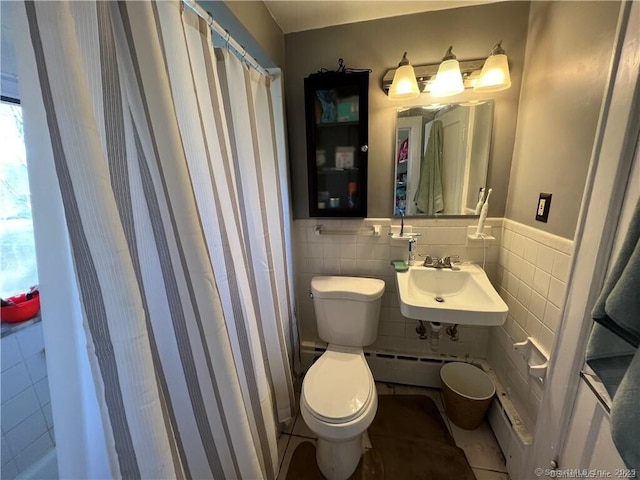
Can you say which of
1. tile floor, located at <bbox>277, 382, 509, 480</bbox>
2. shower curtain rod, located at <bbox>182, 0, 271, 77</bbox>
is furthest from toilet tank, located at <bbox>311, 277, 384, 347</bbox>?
shower curtain rod, located at <bbox>182, 0, 271, 77</bbox>

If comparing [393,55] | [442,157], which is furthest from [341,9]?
[442,157]

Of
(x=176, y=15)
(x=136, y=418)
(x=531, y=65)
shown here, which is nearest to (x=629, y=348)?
(x=136, y=418)

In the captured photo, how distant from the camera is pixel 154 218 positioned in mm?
636

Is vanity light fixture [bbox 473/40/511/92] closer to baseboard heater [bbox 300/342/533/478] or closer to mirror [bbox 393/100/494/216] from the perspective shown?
mirror [bbox 393/100/494/216]

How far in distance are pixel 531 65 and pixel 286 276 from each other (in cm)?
167

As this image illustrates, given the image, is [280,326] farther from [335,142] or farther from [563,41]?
[563,41]

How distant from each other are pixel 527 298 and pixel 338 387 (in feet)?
3.30

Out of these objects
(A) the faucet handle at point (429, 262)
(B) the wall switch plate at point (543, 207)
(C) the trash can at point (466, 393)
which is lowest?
(C) the trash can at point (466, 393)

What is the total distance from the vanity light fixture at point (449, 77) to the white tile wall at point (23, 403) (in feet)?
6.66

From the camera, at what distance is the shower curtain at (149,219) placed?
0.45 m

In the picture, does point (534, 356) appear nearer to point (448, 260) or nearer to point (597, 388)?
point (597, 388)

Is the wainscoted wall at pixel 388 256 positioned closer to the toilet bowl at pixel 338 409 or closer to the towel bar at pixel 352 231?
the towel bar at pixel 352 231

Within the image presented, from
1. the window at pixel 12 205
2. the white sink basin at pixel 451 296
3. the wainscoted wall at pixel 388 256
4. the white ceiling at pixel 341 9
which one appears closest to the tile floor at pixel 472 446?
the wainscoted wall at pixel 388 256

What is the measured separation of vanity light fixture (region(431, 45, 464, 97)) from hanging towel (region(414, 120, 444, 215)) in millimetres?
182
